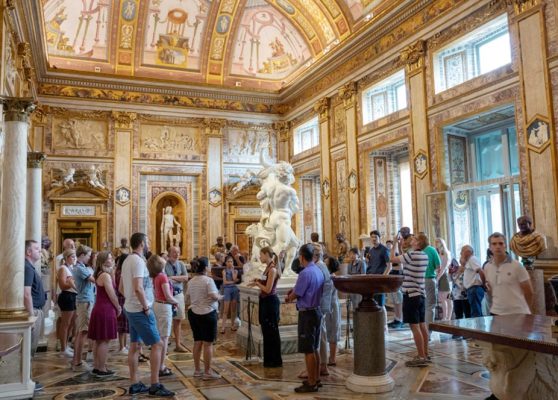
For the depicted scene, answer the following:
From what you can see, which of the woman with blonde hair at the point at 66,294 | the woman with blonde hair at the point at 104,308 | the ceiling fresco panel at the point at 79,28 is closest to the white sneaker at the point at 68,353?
the woman with blonde hair at the point at 66,294

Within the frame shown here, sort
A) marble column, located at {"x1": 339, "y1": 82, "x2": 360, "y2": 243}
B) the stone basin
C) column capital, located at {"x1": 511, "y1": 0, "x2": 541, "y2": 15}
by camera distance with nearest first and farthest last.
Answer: the stone basin
column capital, located at {"x1": 511, "y1": 0, "x2": 541, "y2": 15}
marble column, located at {"x1": 339, "y1": 82, "x2": 360, "y2": 243}

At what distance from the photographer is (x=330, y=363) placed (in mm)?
7004

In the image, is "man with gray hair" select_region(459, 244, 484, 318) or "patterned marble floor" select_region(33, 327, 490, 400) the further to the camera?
"man with gray hair" select_region(459, 244, 484, 318)

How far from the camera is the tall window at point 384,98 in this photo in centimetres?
1479

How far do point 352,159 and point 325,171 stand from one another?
1797 mm

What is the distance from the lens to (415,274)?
6711mm

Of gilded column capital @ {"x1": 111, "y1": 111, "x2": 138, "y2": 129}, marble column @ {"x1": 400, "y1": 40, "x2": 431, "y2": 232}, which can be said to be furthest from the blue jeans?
gilded column capital @ {"x1": 111, "y1": 111, "x2": 138, "y2": 129}

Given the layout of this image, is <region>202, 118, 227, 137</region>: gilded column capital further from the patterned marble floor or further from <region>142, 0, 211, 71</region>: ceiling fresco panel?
the patterned marble floor

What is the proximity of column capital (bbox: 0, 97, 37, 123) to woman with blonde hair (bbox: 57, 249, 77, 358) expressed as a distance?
213 centimetres

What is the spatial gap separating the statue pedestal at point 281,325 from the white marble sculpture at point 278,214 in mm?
539

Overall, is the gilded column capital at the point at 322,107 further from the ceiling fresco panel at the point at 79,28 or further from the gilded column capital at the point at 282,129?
the ceiling fresco panel at the point at 79,28

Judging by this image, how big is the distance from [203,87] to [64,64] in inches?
196

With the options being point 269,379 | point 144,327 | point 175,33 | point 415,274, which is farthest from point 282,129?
point 144,327

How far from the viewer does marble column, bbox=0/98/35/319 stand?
6.19 meters
